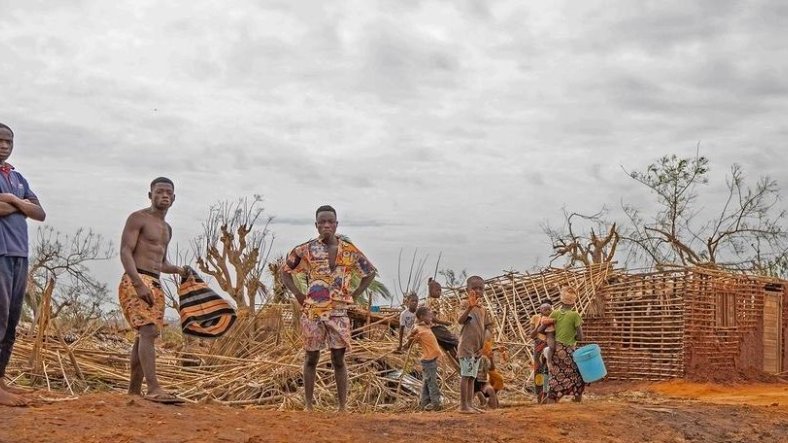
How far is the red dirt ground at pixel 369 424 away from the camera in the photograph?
16.3 feet

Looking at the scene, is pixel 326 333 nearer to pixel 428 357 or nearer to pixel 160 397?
pixel 160 397

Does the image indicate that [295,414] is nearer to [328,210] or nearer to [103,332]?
[328,210]

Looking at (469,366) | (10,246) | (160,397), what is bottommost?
(160,397)

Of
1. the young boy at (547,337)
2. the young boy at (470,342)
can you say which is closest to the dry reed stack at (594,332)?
the young boy at (547,337)

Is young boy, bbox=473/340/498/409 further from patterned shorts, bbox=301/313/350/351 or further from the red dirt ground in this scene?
patterned shorts, bbox=301/313/350/351

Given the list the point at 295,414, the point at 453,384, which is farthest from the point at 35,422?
the point at 453,384

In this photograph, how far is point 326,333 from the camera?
21.8 ft

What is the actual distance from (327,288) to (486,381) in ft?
8.09

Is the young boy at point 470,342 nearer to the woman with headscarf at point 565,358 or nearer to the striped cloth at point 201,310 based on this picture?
the striped cloth at point 201,310

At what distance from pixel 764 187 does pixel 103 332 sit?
19078mm

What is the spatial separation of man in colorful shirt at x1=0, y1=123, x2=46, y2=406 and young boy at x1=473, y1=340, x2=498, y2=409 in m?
4.06

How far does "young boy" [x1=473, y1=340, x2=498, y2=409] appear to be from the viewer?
8.28 meters

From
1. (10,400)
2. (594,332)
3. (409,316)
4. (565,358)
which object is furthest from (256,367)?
(594,332)

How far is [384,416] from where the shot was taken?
21.0ft
